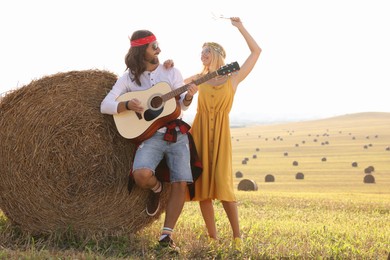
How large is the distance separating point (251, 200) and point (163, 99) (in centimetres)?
911

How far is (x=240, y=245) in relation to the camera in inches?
297

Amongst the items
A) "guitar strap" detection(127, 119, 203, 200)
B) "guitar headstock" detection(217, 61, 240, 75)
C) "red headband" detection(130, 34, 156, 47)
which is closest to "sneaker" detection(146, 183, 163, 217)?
"guitar strap" detection(127, 119, 203, 200)

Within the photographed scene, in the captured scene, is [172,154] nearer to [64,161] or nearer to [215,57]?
[215,57]

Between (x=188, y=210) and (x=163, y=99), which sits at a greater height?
(x=163, y=99)

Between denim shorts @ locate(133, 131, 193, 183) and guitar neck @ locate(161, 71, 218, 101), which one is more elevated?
guitar neck @ locate(161, 71, 218, 101)

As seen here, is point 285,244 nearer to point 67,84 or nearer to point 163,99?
point 163,99

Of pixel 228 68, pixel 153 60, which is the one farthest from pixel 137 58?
pixel 228 68

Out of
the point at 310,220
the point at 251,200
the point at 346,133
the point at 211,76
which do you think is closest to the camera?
the point at 211,76

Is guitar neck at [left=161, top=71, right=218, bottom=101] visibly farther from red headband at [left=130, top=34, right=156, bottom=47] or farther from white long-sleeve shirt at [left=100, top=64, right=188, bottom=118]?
red headband at [left=130, top=34, right=156, bottom=47]

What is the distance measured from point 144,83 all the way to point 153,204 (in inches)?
59.1

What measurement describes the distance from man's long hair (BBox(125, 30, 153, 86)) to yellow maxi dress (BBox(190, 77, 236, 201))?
2.58ft

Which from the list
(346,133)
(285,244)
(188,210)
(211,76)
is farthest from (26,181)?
(346,133)

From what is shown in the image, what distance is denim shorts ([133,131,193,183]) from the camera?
7.46m

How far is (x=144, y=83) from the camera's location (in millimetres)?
7676
